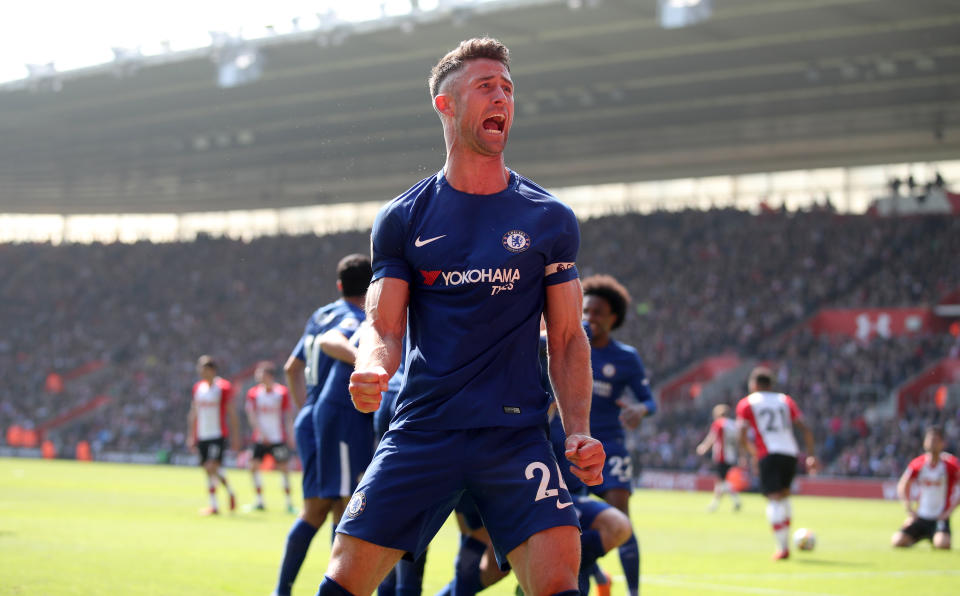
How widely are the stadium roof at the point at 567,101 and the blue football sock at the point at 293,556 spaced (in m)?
18.6

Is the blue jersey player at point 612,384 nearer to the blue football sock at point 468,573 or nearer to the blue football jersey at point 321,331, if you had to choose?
the blue football jersey at point 321,331

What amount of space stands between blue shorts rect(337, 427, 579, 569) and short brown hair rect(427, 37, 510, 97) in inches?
52.0

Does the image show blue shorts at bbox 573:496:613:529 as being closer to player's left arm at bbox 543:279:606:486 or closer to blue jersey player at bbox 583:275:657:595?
blue jersey player at bbox 583:275:657:595

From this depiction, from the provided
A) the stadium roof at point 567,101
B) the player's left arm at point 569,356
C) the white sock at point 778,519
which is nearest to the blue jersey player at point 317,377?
the player's left arm at point 569,356

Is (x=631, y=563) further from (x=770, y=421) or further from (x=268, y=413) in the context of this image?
(x=268, y=413)

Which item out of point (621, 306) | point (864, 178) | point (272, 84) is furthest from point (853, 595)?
point (864, 178)

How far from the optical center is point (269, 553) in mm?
11977

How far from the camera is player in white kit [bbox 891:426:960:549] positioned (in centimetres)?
1491

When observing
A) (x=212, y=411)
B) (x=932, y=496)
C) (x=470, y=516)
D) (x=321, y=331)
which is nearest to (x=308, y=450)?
(x=321, y=331)

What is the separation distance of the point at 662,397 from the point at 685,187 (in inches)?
524

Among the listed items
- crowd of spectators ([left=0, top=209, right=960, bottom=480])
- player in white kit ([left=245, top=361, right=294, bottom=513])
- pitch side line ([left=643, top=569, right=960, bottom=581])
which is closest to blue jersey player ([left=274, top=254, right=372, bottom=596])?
pitch side line ([left=643, top=569, right=960, bottom=581])

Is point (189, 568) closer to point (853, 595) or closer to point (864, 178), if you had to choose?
point (853, 595)

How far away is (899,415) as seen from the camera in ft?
100

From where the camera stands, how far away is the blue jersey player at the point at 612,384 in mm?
8734
